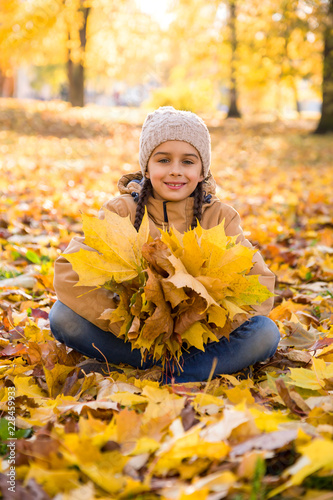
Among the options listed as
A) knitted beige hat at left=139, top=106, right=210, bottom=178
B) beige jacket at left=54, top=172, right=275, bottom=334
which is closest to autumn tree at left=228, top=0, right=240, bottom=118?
knitted beige hat at left=139, top=106, right=210, bottom=178

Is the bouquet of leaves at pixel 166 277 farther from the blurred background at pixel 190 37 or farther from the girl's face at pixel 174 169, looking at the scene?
the blurred background at pixel 190 37

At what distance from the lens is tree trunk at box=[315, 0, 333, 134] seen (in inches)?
481

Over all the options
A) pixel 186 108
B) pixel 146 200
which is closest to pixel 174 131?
pixel 146 200

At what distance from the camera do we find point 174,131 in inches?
86.8

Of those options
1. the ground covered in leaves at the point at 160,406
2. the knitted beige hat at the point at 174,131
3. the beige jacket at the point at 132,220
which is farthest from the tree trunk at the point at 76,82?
the knitted beige hat at the point at 174,131

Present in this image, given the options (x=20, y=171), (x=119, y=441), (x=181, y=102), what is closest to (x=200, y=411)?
(x=119, y=441)

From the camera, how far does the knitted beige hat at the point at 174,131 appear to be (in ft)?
7.24

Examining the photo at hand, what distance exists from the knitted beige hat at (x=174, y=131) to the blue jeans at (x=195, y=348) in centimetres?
81

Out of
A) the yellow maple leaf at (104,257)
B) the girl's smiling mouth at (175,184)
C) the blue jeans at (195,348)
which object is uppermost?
the girl's smiling mouth at (175,184)

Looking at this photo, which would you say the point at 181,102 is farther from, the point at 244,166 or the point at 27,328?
the point at 27,328

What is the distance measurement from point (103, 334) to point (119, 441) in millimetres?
820

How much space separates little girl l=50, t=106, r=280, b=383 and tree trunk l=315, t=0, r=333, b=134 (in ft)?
38.5

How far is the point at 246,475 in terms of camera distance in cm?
109

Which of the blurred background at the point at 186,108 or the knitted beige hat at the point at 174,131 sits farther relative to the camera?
the blurred background at the point at 186,108
